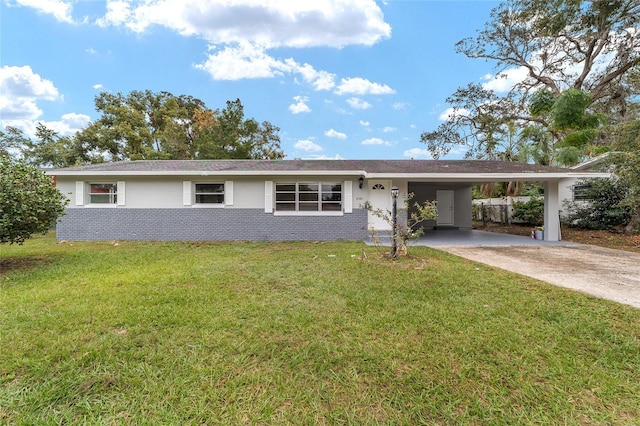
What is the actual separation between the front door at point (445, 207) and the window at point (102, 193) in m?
15.1

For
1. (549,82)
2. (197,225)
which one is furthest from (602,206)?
(197,225)

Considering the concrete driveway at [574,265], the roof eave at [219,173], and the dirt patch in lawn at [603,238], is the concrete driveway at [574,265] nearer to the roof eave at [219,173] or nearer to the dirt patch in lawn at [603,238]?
the dirt patch in lawn at [603,238]

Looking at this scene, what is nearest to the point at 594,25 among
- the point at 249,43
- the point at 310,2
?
the point at 310,2

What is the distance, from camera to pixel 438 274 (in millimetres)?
5363

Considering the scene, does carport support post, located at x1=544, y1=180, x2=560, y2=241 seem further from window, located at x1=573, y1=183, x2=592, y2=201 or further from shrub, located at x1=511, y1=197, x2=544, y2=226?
shrub, located at x1=511, y1=197, x2=544, y2=226

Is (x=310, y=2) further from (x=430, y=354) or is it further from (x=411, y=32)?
(x=430, y=354)

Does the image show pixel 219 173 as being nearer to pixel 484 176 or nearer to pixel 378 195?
pixel 378 195

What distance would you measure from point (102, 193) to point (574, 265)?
14687mm

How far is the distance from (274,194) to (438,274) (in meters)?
6.56

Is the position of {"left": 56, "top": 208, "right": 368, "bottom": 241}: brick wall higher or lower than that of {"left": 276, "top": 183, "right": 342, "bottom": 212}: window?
lower

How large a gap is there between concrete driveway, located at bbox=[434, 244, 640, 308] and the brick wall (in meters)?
4.25

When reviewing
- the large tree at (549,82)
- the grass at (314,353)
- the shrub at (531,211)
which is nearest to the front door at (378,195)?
the grass at (314,353)

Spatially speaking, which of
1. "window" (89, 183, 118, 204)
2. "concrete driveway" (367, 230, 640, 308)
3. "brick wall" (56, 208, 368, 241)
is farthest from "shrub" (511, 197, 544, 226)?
"window" (89, 183, 118, 204)

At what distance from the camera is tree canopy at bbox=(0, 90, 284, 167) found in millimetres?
20906
